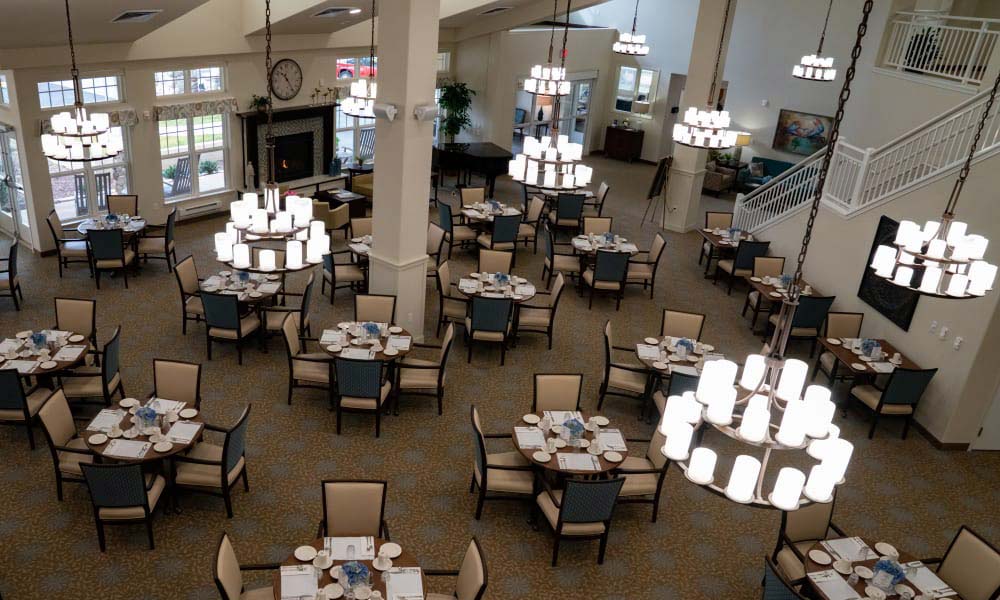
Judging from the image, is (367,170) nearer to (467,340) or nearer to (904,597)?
(467,340)

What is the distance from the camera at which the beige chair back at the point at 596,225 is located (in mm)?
12914

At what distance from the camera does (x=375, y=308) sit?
9.05 meters

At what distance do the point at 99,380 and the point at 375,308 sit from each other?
303 centimetres

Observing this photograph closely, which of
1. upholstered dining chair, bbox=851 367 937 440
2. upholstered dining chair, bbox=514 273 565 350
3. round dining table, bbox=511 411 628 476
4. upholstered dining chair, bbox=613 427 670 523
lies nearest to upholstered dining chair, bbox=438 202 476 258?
upholstered dining chair, bbox=514 273 565 350

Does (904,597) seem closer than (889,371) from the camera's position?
Yes

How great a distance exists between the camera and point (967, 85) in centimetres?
1144

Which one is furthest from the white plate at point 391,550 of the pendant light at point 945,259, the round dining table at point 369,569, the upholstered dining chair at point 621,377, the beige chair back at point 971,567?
the pendant light at point 945,259

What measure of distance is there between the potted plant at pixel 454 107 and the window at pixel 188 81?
5403 mm

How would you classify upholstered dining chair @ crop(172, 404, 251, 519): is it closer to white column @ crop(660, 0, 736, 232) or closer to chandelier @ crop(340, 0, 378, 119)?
chandelier @ crop(340, 0, 378, 119)

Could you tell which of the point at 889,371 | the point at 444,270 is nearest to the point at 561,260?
the point at 444,270

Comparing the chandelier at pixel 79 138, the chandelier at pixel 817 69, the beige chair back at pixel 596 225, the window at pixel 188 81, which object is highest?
the chandelier at pixel 817 69

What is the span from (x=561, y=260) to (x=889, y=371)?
5072mm

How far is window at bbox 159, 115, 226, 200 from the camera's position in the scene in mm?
13141

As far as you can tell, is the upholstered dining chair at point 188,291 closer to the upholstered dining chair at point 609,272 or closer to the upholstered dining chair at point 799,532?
the upholstered dining chair at point 609,272
